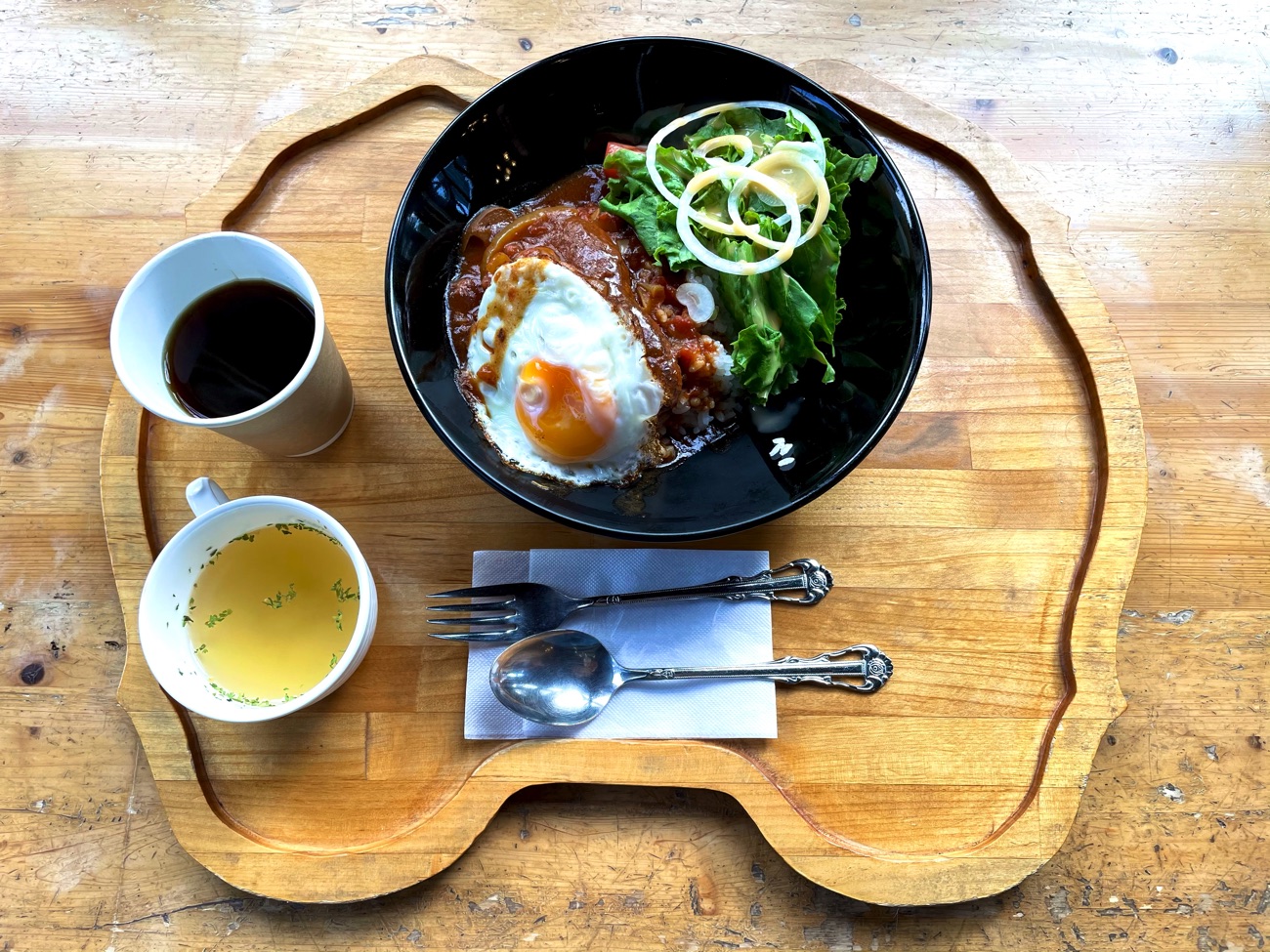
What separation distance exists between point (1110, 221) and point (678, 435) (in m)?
1.60

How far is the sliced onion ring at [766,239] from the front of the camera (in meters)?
1.92

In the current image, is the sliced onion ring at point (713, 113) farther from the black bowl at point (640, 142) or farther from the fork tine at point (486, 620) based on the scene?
the fork tine at point (486, 620)

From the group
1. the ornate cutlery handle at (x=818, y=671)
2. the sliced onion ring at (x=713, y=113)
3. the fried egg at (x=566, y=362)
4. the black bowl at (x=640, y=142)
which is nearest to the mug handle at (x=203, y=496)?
the black bowl at (x=640, y=142)

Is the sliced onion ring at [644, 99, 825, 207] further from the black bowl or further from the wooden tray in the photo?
the wooden tray

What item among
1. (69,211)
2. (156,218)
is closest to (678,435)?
(156,218)

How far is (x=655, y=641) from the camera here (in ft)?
6.64

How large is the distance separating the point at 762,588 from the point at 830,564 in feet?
0.67

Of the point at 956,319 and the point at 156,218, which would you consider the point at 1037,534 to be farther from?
the point at 156,218

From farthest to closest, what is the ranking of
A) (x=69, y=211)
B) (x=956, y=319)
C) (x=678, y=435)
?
1. (x=69, y=211)
2. (x=956, y=319)
3. (x=678, y=435)

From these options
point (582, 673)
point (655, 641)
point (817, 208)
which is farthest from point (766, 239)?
point (582, 673)

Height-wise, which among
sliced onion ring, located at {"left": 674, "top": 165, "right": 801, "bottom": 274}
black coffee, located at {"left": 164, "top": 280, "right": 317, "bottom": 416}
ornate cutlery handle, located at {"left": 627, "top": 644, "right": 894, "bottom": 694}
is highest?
sliced onion ring, located at {"left": 674, "top": 165, "right": 801, "bottom": 274}

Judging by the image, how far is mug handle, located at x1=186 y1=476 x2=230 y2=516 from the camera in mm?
1854

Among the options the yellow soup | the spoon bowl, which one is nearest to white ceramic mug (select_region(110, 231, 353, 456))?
the yellow soup

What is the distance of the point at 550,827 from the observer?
2.03m
